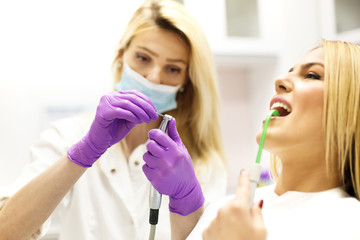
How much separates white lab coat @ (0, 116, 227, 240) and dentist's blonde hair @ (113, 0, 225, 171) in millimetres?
154

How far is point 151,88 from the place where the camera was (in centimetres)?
131

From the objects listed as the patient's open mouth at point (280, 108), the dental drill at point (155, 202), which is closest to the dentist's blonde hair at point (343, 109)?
the patient's open mouth at point (280, 108)

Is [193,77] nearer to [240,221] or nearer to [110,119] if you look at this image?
[110,119]

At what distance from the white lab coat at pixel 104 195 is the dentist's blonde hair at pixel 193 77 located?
15cm

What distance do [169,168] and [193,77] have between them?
2.01 ft

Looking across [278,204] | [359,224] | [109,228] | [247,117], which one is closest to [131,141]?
[109,228]

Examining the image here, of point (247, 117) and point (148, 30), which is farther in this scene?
point (247, 117)

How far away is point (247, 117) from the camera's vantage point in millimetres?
2590

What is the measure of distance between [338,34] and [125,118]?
143 centimetres

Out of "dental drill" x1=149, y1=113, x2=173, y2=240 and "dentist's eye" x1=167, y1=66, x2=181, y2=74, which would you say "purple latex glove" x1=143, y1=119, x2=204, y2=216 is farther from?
"dentist's eye" x1=167, y1=66, x2=181, y2=74

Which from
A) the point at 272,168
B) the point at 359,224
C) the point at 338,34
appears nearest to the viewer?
the point at 359,224

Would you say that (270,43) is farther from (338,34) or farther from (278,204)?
(278,204)

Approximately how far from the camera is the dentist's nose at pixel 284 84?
2.91ft

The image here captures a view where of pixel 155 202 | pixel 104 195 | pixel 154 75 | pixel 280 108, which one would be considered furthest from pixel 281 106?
pixel 104 195
